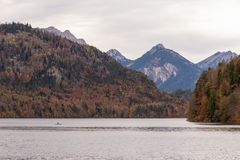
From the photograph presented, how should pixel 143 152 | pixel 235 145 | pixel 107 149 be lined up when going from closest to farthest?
1. pixel 143 152
2. pixel 107 149
3. pixel 235 145

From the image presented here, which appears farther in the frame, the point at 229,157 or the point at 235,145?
the point at 235,145

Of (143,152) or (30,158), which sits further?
(143,152)

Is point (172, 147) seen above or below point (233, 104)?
below

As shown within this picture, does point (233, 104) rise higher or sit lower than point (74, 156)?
higher

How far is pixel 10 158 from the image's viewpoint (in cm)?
8181

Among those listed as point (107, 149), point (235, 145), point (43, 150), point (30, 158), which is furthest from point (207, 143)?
point (30, 158)

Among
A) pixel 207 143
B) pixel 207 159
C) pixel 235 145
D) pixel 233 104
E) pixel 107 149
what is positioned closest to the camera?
pixel 207 159

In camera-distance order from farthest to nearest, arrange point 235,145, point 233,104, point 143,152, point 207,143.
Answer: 1. point 233,104
2. point 207,143
3. point 235,145
4. point 143,152

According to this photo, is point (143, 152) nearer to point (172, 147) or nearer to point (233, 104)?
point (172, 147)

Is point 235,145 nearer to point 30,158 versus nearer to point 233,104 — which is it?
point 30,158

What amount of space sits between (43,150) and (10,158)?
52.5 ft

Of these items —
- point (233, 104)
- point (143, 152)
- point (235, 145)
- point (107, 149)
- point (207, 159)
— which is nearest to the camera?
point (207, 159)

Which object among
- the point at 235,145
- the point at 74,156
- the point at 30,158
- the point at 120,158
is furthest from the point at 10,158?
the point at 235,145

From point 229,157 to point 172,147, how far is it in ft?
70.3
